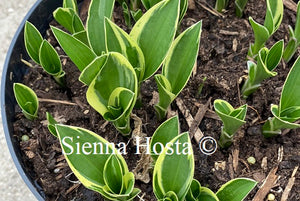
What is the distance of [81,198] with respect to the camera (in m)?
0.90

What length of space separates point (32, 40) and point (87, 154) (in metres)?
0.36

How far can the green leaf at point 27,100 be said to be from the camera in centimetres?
93

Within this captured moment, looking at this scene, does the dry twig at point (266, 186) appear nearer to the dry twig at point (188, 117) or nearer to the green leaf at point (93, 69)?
the dry twig at point (188, 117)

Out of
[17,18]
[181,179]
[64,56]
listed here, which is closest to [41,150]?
[64,56]

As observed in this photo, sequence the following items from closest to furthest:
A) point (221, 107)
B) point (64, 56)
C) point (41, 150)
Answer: point (221, 107), point (41, 150), point (64, 56)

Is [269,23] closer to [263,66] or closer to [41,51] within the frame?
[263,66]

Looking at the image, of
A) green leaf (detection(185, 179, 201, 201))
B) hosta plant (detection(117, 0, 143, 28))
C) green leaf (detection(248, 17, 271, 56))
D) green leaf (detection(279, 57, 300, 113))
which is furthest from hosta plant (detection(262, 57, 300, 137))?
hosta plant (detection(117, 0, 143, 28))

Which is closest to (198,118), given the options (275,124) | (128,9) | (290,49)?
(275,124)

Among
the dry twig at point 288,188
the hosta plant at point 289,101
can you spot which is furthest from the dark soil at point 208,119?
the hosta plant at point 289,101

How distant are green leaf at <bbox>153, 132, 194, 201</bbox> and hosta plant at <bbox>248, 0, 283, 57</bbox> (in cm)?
33

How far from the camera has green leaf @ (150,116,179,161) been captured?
2.53ft

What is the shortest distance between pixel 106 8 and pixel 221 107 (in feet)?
1.07

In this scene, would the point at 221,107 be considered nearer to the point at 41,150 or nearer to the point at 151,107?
the point at 151,107

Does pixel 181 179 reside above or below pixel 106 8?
below
